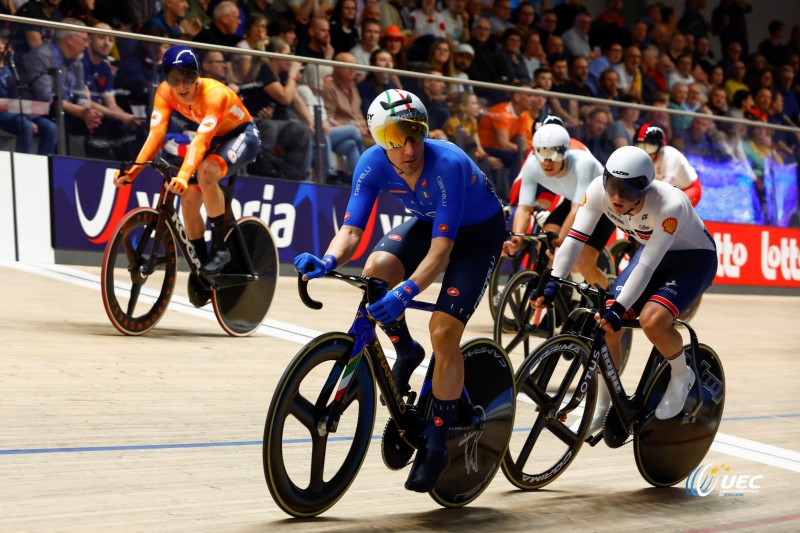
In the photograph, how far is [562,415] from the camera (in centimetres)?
445

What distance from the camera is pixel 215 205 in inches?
270

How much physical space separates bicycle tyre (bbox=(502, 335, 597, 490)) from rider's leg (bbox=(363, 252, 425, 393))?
0.47m

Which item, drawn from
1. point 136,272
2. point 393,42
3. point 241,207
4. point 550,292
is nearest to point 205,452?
point 550,292

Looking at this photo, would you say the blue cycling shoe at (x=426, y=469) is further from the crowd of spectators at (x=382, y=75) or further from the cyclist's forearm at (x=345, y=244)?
the crowd of spectators at (x=382, y=75)

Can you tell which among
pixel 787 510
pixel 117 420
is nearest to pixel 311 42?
pixel 117 420

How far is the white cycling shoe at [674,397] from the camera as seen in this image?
182 inches

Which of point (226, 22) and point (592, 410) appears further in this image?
point (226, 22)

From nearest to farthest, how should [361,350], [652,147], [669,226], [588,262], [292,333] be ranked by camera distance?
1. [361,350]
2. [669,226]
3. [588,262]
4. [292,333]
5. [652,147]

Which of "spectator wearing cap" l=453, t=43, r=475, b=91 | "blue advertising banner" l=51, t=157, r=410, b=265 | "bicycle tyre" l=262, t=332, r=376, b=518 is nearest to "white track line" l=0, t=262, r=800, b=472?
"blue advertising banner" l=51, t=157, r=410, b=265

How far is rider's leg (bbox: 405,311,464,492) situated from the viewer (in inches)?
152

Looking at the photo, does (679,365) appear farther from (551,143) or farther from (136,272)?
(136,272)

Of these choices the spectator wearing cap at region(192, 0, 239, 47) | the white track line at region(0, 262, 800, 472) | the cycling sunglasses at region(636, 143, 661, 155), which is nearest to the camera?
the white track line at region(0, 262, 800, 472)

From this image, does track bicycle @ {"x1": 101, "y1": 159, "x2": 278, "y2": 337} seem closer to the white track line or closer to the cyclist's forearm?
the white track line

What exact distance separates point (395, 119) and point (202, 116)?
330cm
